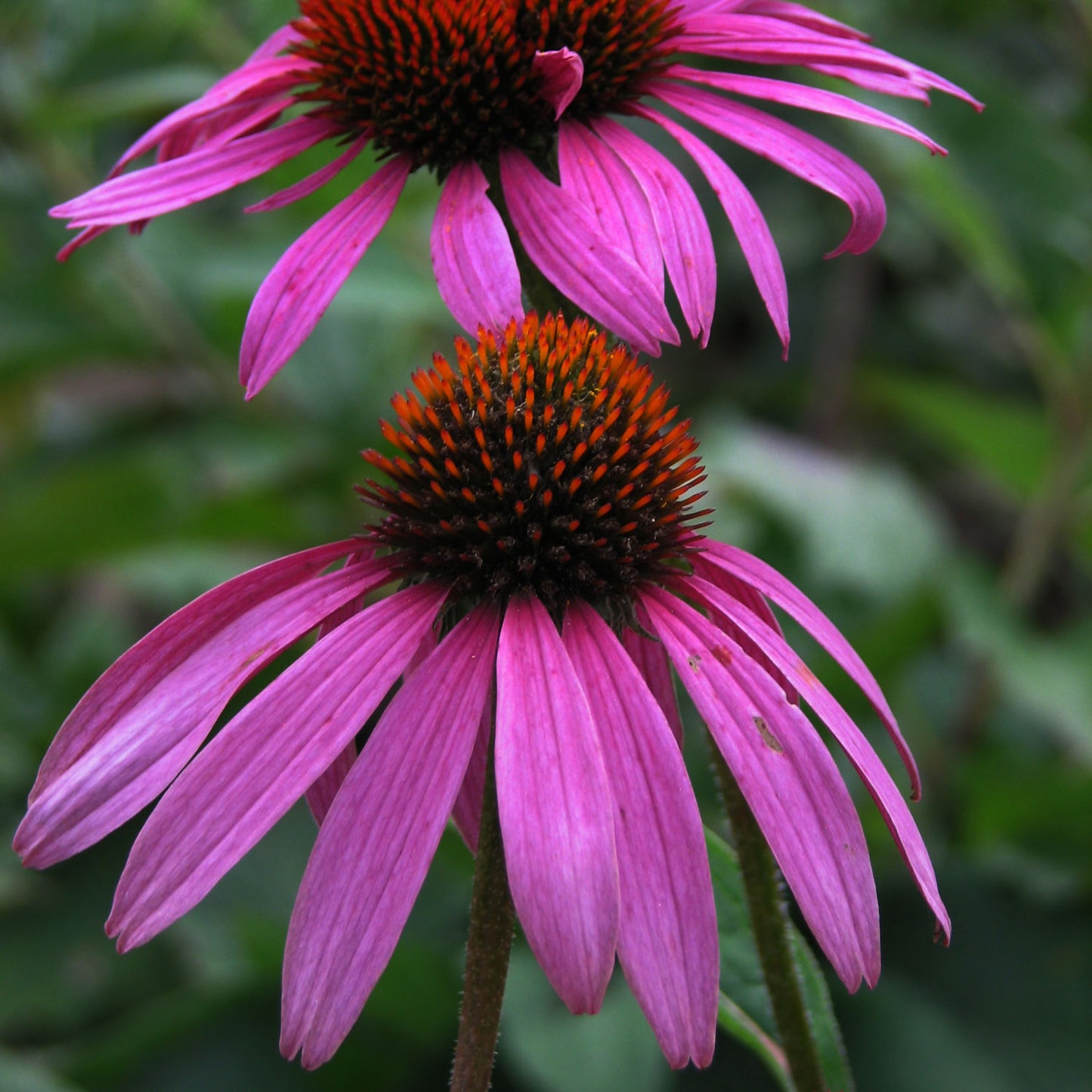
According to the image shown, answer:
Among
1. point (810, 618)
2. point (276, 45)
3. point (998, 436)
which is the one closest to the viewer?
point (810, 618)

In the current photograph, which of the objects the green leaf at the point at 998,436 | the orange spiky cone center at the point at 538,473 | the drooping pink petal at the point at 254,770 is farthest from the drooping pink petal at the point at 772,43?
the green leaf at the point at 998,436

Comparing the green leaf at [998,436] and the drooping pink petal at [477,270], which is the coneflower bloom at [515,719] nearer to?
the drooping pink petal at [477,270]

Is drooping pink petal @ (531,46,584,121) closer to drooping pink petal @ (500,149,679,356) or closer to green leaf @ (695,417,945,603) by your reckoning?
drooping pink petal @ (500,149,679,356)

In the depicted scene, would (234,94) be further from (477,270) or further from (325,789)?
(325,789)

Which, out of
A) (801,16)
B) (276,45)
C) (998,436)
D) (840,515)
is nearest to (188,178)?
(276,45)

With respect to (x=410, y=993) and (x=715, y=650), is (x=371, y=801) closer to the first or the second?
(x=715, y=650)

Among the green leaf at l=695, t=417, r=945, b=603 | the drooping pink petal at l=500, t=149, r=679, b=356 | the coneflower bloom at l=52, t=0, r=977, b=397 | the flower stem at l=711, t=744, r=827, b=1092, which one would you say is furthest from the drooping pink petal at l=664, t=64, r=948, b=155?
the green leaf at l=695, t=417, r=945, b=603

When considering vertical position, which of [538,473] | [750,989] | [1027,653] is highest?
[538,473]
